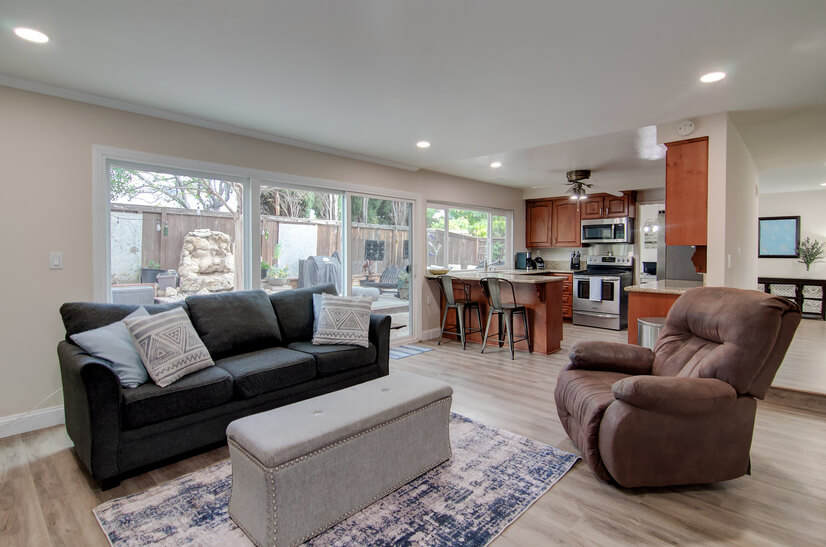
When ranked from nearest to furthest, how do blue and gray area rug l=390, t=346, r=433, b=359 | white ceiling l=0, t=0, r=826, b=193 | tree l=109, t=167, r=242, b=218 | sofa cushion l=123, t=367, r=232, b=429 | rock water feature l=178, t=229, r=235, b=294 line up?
white ceiling l=0, t=0, r=826, b=193, sofa cushion l=123, t=367, r=232, b=429, tree l=109, t=167, r=242, b=218, rock water feature l=178, t=229, r=235, b=294, blue and gray area rug l=390, t=346, r=433, b=359

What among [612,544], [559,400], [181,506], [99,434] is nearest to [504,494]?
[612,544]

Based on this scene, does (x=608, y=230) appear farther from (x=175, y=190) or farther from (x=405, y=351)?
(x=175, y=190)

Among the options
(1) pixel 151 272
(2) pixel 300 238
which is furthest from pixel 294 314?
(1) pixel 151 272

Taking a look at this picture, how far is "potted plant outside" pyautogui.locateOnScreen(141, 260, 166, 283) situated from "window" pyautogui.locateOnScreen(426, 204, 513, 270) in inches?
139

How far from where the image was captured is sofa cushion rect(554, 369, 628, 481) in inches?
84.0

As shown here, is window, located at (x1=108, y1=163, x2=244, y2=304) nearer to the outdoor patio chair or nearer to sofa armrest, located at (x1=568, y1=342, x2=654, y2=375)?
the outdoor patio chair

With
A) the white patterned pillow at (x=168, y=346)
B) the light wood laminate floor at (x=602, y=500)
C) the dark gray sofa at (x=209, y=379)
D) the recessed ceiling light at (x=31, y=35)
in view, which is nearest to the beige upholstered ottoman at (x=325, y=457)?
the light wood laminate floor at (x=602, y=500)

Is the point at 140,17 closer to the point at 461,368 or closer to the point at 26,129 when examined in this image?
the point at 26,129

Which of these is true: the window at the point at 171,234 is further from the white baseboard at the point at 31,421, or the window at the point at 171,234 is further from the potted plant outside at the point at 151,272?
the white baseboard at the point at 31,421

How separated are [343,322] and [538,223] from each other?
17.8 feet

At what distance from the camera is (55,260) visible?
114 inches

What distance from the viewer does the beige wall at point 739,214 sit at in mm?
3416

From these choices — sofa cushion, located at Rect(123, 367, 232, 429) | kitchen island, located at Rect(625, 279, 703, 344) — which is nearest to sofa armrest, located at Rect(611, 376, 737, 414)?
kitchen island, located at Rect(625, 279, 703, 344)

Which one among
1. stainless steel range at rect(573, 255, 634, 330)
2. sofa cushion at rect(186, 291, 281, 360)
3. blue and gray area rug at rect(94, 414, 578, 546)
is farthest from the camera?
stainless steel range at rect(573, 255, 634, 330)
